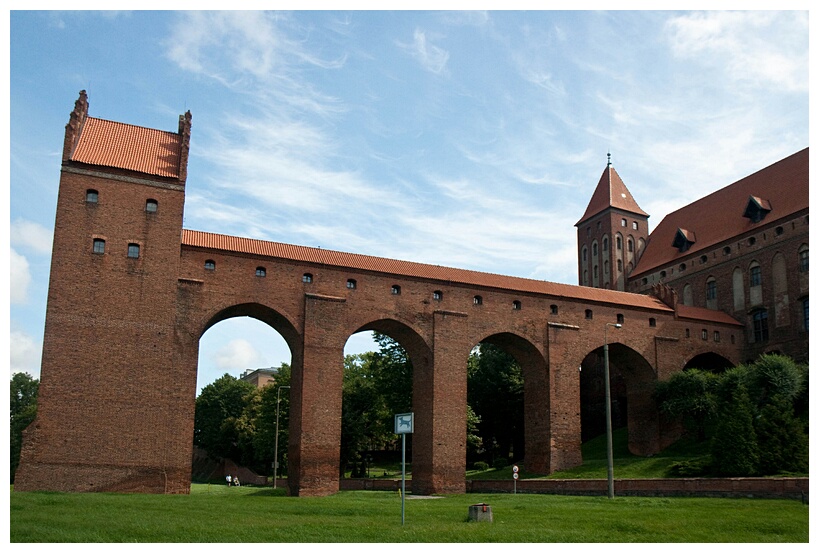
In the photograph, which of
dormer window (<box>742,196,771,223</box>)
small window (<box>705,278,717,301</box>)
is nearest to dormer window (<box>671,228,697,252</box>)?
small window (<box>705,278,717,301</box>)

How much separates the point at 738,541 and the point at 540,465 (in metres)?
23.0

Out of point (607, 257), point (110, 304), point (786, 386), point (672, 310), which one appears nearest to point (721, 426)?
point (786, 386)

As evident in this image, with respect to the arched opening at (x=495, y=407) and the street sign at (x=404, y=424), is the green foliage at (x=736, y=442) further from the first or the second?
the street sign at (x=404, y=424)

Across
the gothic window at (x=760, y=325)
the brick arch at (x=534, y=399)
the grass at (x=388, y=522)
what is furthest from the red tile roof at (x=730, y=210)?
the grass at (x=388, y=522)

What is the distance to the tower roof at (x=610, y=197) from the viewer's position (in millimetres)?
56969

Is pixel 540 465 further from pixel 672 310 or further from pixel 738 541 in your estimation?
pixel 738 541

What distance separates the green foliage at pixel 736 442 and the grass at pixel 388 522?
712 cm

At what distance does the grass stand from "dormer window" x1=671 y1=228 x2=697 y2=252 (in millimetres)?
30692

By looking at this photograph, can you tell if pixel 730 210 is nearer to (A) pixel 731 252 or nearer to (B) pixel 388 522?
→ (A) pixel 731 252

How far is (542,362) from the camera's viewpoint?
37.5 meters

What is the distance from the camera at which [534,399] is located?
37.8 meters

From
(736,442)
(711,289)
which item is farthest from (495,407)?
A: (736,442)

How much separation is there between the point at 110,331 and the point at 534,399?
2004 centimetres

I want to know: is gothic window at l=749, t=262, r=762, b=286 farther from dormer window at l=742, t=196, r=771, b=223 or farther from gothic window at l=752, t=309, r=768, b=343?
dormer window at l=742, t=196, r=771, b=223
